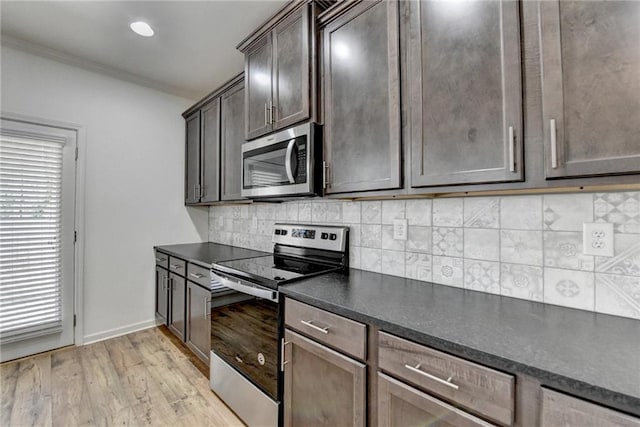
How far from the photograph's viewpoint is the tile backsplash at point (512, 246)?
3.34ft

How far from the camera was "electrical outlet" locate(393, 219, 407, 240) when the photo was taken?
159 cm

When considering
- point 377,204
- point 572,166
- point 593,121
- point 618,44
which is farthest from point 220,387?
point 618,44

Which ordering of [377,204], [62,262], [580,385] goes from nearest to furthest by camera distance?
[580,385]
[377,204]
[62,262]

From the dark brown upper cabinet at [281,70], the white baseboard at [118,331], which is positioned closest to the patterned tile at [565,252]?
the dark brown upper cabinet at [281,70]

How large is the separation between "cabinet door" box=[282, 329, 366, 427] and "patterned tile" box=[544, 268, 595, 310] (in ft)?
2.68

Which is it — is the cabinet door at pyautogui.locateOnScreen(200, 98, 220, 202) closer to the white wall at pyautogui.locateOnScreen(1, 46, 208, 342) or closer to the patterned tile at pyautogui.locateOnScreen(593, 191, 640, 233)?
the white wall at pyautogui.locateOnScreen(1, 46, 208, 342)

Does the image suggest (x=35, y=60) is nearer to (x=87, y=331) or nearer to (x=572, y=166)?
(x=87, y=331)

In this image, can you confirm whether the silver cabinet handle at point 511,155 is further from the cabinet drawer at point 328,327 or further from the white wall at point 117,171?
the white wall at point 117,171

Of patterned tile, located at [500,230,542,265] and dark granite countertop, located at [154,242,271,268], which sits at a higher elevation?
patterned tile, located at [500,230,542,265]

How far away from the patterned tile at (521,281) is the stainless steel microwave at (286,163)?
3.27 ft

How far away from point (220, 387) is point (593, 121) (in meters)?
2.31

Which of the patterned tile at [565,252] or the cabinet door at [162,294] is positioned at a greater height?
the patterned tile at [565,252]

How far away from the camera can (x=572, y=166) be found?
0.87 metres

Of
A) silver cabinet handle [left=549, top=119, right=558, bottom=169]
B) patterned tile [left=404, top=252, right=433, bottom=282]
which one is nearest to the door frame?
patterned tile [left=404, top=252, right=433, bottom=282]
